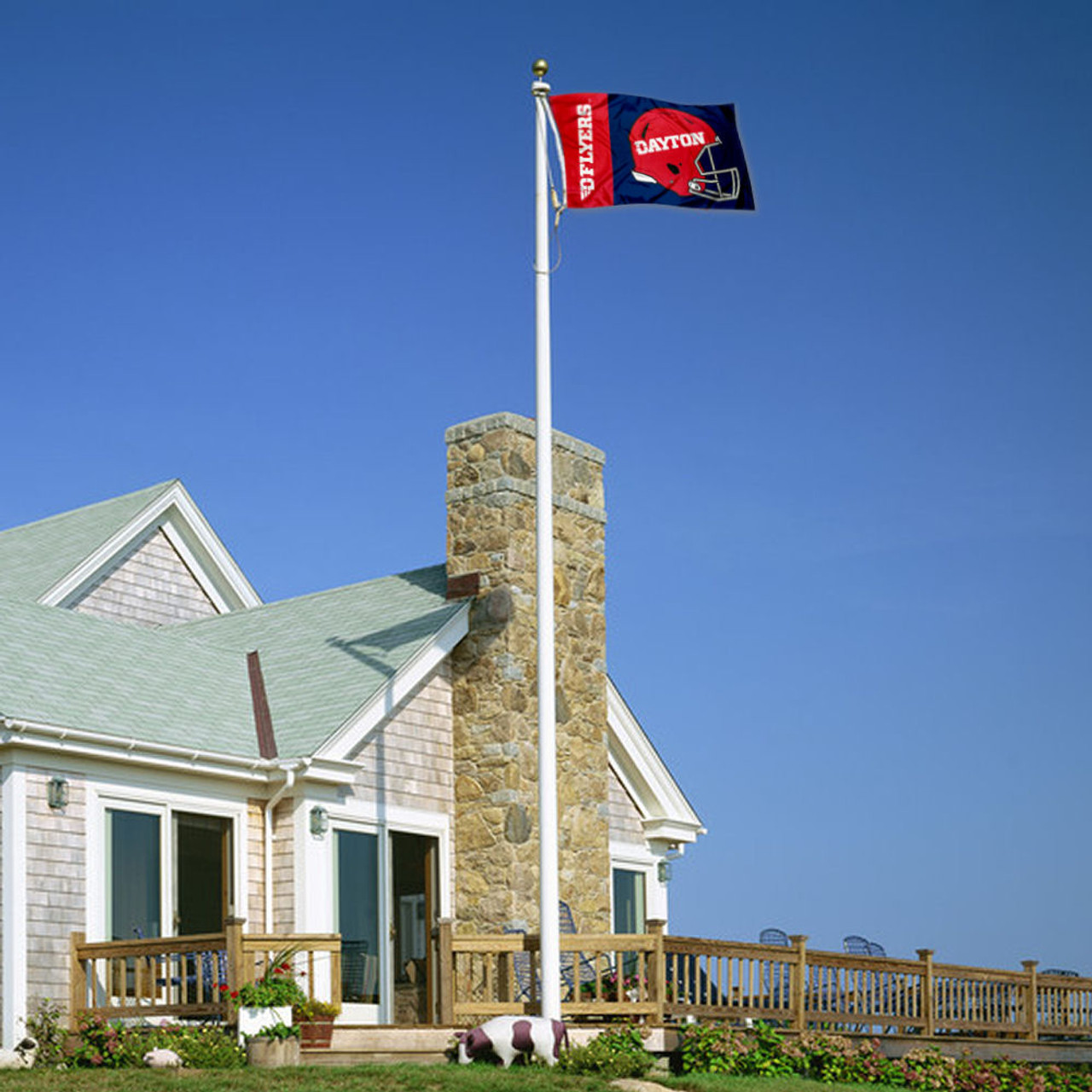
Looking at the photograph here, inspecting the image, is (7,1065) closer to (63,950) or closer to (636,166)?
(63,950)

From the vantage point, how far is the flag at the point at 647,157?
16.6m

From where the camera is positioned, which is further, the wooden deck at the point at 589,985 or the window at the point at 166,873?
the window at the point at 166,873

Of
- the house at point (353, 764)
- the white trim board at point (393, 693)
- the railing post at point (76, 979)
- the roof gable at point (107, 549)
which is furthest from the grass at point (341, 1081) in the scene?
the roof gable at point (107, 549)

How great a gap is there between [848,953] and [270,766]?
20.2 ft

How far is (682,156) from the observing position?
1669 cm

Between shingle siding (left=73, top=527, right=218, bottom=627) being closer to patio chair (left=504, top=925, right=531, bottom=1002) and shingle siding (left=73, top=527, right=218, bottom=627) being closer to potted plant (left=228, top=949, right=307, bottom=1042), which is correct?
patio chair (left=504, top=925, right=531, bottom=1002)

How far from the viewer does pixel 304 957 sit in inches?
686

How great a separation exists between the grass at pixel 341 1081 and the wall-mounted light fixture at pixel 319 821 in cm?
390

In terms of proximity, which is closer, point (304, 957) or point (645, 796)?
point (304, 957)

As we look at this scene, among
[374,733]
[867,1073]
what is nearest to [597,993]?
[867,1073]

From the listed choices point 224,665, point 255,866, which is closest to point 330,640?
point 224,665

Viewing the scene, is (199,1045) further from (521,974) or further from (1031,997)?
(1031,997)

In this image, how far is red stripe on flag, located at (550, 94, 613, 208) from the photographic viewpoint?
54.6 feet

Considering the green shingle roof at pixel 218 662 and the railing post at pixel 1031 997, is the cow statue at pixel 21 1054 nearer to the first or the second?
the green shingle roof at pixel 218 662
